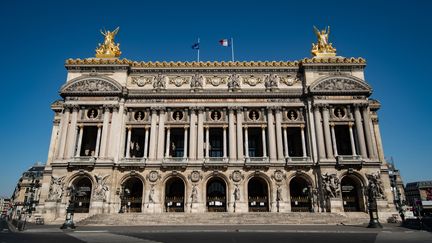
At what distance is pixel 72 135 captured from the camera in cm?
4112

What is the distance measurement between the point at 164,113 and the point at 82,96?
1195 cm

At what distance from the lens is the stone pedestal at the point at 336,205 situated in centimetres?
3665

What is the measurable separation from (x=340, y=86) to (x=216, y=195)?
77.2 feet

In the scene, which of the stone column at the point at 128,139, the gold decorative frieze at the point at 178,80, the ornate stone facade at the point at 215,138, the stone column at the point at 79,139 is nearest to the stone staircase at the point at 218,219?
the ornate stone facade at the point at 215,138

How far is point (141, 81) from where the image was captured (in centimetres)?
4506

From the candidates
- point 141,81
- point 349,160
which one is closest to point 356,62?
point 349,160

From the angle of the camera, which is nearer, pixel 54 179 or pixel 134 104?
pixel 54 179

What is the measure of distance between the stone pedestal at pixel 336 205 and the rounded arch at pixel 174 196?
18.5m

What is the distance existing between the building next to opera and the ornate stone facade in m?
0.15

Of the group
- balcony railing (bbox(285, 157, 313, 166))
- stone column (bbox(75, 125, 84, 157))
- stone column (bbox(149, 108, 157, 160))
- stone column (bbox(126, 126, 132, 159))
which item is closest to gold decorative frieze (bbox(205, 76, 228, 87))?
stone column (bbox(149, 108, 157, 160))

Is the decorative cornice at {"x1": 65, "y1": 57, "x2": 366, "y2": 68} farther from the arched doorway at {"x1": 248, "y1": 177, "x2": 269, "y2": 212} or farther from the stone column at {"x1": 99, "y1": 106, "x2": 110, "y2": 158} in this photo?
the arched doorway at {"x1": 248, "y1": 177, "x2": 269, "y2": 212}

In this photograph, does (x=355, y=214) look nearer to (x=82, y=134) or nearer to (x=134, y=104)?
(x=134, y=104)

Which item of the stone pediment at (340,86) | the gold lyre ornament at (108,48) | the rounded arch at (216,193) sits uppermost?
the gold lyre ornament at (108,48)

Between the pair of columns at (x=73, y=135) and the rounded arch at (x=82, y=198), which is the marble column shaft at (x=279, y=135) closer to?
the pair of columns at (x=73, y=135)
